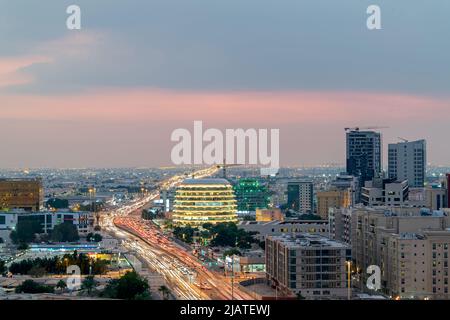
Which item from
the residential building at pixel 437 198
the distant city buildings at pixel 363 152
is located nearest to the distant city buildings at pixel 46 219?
the residential building at pixel 437 198

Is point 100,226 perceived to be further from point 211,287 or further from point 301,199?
point 211,287

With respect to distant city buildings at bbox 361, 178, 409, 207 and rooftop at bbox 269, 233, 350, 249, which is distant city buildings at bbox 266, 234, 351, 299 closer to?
rooftop at bbox 269, 233, 350, 249

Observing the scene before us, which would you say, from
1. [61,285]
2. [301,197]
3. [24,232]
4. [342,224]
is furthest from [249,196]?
[61,285]

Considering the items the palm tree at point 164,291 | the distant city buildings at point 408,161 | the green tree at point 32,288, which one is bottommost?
the palm tree at point 164,291

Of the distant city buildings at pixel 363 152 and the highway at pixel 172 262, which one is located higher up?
the distant city buildings at pixel 363 152

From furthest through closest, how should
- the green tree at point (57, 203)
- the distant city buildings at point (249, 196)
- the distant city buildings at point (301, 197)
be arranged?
the distant city buildings at point (249, 196) → the distant city buildings at point (301, 197) → the green tree at point (57, 203)

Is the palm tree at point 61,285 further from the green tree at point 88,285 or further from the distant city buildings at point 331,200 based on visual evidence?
the distant city buildings at point 331,200

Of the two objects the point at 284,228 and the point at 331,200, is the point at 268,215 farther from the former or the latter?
the point at 284,228
